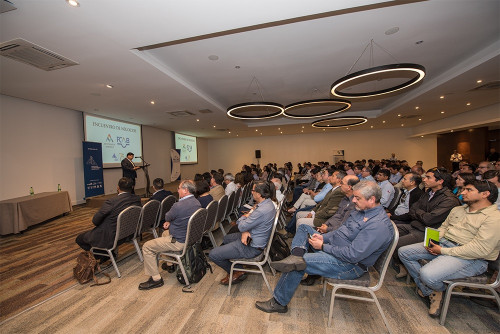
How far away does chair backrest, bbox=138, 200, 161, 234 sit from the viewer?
3.37 meters

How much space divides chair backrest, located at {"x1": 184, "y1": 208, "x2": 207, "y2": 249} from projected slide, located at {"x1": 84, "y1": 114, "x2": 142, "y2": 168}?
8.01m

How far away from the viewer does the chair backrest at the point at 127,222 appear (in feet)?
9.31

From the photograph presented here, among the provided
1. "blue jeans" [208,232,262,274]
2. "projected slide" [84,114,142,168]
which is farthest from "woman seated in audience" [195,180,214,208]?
"projected slide" [84,114,142,168]

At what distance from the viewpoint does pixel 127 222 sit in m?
2.98

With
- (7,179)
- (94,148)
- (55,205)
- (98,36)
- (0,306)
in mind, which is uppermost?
(98,36)

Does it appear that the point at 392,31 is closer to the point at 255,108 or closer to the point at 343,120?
the point at 255,108

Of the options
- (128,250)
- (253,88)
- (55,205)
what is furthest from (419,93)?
(55,205)

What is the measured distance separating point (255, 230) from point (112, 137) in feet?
30.9

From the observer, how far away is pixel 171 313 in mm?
2359

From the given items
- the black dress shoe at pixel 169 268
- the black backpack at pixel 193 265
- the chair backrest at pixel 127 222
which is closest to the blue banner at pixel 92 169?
the chair backrest at pixel 127 222

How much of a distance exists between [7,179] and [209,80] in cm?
616

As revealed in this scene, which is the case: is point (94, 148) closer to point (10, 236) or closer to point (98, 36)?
point (10, 236)

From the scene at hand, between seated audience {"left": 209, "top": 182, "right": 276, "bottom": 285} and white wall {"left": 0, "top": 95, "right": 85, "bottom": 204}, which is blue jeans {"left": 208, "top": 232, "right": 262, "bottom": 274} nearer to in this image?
seated audience {"left": 209, "top": 182, "right": 276, "bottom": 285}

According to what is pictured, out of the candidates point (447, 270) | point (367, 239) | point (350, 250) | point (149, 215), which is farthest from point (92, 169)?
point (447, 270)
